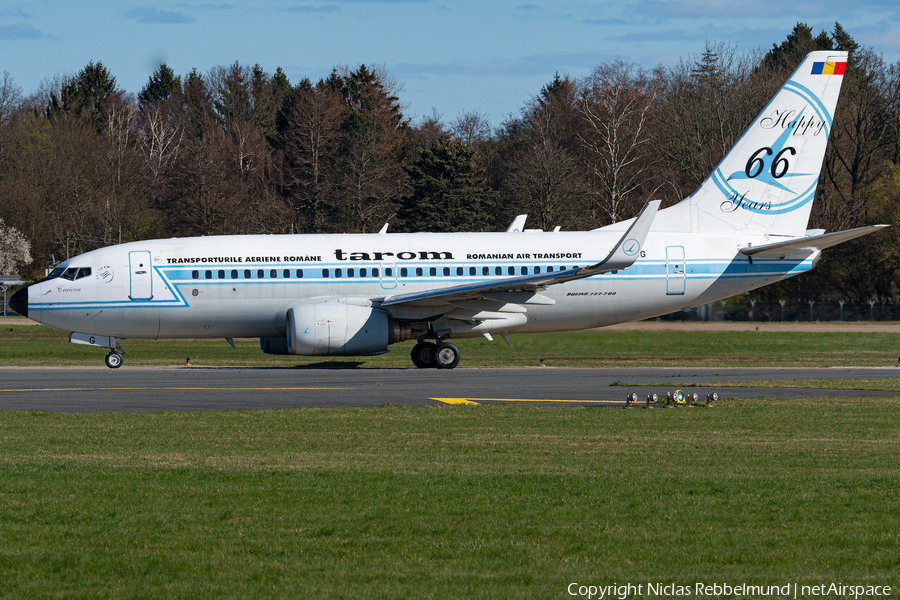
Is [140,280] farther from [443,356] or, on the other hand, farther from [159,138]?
[159,138]

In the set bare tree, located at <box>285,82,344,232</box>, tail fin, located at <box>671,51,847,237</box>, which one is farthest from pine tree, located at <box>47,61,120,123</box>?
tail fin, located at <box>671,51,847,237</box>

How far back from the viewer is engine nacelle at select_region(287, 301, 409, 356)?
2759cm

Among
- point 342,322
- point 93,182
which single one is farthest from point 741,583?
point 93,182

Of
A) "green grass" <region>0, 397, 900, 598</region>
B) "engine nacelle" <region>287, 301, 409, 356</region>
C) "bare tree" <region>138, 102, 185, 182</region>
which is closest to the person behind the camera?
"green grass" <region>0, 397, 900, 598</region>

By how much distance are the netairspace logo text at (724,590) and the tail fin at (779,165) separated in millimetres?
24971

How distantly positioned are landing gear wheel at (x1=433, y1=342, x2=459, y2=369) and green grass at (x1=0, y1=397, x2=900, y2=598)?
13.2 m

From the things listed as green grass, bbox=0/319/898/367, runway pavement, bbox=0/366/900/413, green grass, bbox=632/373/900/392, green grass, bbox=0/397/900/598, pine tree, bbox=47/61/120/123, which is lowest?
green grass, bbox=0/397/900/598

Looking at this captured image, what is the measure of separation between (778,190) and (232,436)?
71.5 ft

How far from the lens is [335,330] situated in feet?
Answer: 90.7

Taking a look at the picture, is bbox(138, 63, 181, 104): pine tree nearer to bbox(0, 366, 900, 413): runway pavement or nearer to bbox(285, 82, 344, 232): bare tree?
bbox(285, 82, 344, 232): bare tree

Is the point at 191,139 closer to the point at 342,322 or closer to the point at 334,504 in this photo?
the point at 342,322

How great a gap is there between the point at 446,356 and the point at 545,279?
164 inches

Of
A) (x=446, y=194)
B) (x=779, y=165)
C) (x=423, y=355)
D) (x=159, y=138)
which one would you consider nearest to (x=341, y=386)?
(x=423, y=355)

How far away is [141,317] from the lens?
2934 cm
